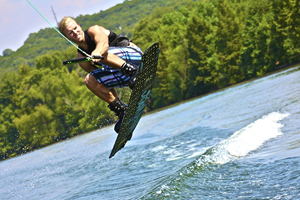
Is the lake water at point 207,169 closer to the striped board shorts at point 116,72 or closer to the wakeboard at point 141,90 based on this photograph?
the wakeboard at point 141,90

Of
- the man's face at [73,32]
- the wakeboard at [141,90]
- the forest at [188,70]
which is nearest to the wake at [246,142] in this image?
the wakeboard at [141,90]

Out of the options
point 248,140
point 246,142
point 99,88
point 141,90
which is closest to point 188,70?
point 248,140

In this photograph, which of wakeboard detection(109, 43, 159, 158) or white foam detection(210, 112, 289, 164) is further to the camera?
white foam detection(210, 112, 289, 164)

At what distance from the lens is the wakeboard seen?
571 cm

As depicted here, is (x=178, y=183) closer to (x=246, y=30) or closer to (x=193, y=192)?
(x=193, y=192)

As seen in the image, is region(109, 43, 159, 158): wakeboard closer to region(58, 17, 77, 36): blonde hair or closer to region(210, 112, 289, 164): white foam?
region(58, 17, 77, 36): blonde hair

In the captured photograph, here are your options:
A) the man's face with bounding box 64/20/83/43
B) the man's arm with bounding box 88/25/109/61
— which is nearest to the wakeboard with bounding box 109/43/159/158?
the man's arm with bounding box 88/25/109/61

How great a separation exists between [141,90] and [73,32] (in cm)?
135

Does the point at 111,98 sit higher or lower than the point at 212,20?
lower

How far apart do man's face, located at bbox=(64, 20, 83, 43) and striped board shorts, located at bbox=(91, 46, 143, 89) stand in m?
0.53

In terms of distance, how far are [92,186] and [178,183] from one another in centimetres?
380

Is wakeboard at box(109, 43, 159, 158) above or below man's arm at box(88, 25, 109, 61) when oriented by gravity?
below

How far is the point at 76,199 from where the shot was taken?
32.1ft

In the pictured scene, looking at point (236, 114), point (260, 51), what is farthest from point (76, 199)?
point (260, 51)
